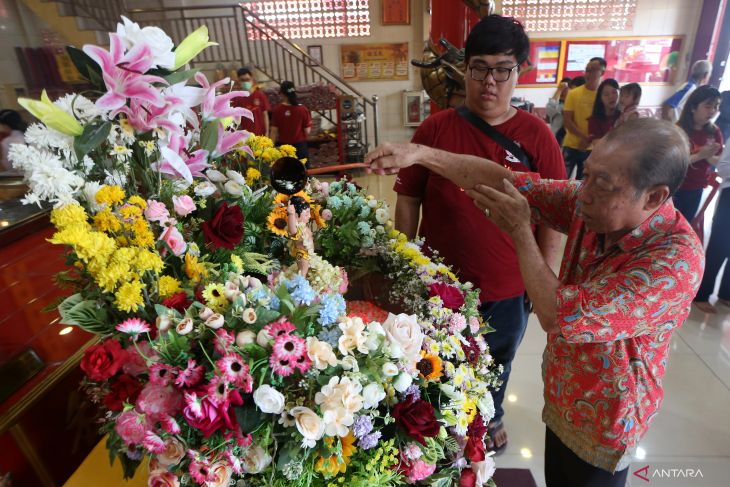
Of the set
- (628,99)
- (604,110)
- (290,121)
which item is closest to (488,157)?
(604,110)

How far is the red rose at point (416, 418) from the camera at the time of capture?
0.69 m

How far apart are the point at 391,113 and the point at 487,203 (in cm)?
727

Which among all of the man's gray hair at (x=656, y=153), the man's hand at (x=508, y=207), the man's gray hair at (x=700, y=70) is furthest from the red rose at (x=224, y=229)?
the man's gray hair at (x=700, y=70)

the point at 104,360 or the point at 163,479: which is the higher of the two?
the point at 104,360

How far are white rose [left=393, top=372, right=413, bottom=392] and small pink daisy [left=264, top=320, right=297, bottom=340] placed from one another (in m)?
0.20

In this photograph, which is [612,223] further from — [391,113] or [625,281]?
[391,113]

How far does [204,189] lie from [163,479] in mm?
534

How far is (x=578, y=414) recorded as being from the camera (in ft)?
3.45

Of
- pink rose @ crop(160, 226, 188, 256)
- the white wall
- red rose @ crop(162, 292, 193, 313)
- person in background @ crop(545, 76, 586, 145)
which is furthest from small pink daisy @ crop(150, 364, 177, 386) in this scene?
the white wall

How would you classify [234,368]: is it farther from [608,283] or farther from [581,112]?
[581,112]

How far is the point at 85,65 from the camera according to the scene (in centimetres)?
73

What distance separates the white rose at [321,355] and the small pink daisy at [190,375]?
0.53 feet

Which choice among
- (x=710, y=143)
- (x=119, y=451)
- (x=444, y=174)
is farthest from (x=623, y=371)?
(x=710, y=143)

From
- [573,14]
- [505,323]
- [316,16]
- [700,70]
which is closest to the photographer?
[505,323]
